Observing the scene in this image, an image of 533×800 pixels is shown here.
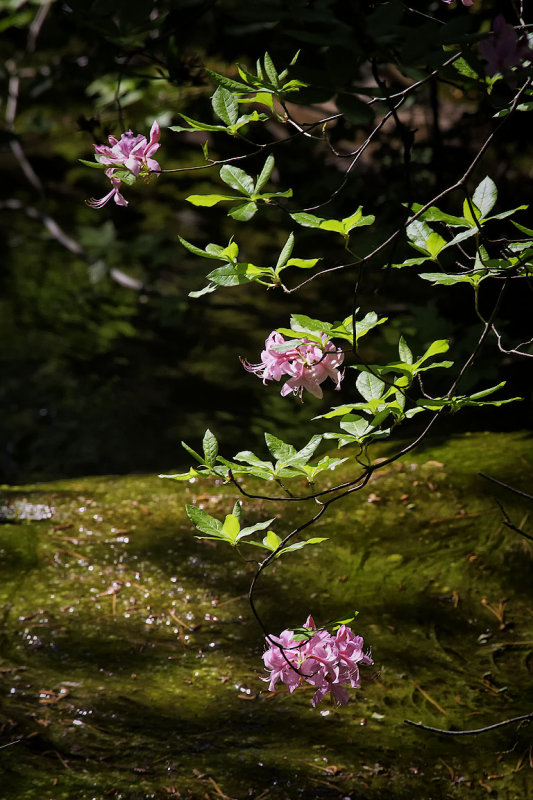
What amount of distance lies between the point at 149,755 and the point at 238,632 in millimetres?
453

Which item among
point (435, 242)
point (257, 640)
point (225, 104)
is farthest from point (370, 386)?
point (257, 640)

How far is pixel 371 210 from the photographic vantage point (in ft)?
12.1

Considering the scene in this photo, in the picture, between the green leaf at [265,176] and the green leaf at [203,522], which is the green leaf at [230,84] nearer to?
the green leaf at [265,176]

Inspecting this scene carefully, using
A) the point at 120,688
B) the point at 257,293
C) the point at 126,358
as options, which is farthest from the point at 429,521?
the point at 257,293

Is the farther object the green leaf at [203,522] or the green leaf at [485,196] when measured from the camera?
the green leaf at [485,196]

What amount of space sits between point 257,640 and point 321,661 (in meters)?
0.79

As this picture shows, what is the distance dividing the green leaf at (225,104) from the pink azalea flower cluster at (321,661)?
2.74 feet

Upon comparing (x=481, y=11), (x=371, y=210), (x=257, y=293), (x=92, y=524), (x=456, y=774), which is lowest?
(x=257, y=293)

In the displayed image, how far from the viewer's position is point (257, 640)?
2.06m

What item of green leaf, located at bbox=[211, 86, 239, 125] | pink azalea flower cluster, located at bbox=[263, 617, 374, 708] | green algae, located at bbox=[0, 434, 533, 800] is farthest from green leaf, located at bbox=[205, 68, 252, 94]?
green algae, located at bbox=[0, 434, 533, 800]

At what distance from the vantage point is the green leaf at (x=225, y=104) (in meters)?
1.27

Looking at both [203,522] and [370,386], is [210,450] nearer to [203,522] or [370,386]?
[203,522]

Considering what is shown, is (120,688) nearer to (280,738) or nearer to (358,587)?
(280,738)

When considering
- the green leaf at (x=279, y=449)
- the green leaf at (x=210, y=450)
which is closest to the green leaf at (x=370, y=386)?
the green leaf at (x=279, y=449)
